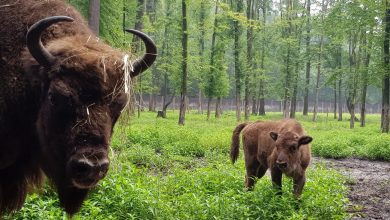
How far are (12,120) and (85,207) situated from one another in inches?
93.9

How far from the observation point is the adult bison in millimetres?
2750

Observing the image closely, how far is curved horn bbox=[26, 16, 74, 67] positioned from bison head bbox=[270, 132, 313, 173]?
5.37 metres

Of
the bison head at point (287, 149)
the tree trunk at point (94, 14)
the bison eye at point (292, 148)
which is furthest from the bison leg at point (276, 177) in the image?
the tree trunk at point (94, 14)

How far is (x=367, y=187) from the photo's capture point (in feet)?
34.0

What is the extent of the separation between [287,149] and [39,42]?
5776 mm

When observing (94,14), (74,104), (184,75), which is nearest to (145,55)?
(74,104)

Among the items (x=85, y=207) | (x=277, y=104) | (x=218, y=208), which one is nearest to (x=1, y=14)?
(x=85, y=207)

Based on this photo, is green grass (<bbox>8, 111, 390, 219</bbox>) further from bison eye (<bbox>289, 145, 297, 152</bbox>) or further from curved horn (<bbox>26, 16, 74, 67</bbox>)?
curved horn (<bbox>26, 16, 74, 67</bbox>)

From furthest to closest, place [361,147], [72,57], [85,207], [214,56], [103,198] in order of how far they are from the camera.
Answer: [214,56], [361,147], [103,198], [85,207], [72,57]

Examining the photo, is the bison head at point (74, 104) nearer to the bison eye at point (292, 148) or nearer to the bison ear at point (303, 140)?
the bison eye at point (292, 148)

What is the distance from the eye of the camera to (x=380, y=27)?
77.9 feet

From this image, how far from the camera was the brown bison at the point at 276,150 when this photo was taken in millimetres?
7680

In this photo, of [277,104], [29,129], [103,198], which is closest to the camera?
[29,129]

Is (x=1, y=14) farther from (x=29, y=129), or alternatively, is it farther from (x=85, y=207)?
(x=85, y=207)
